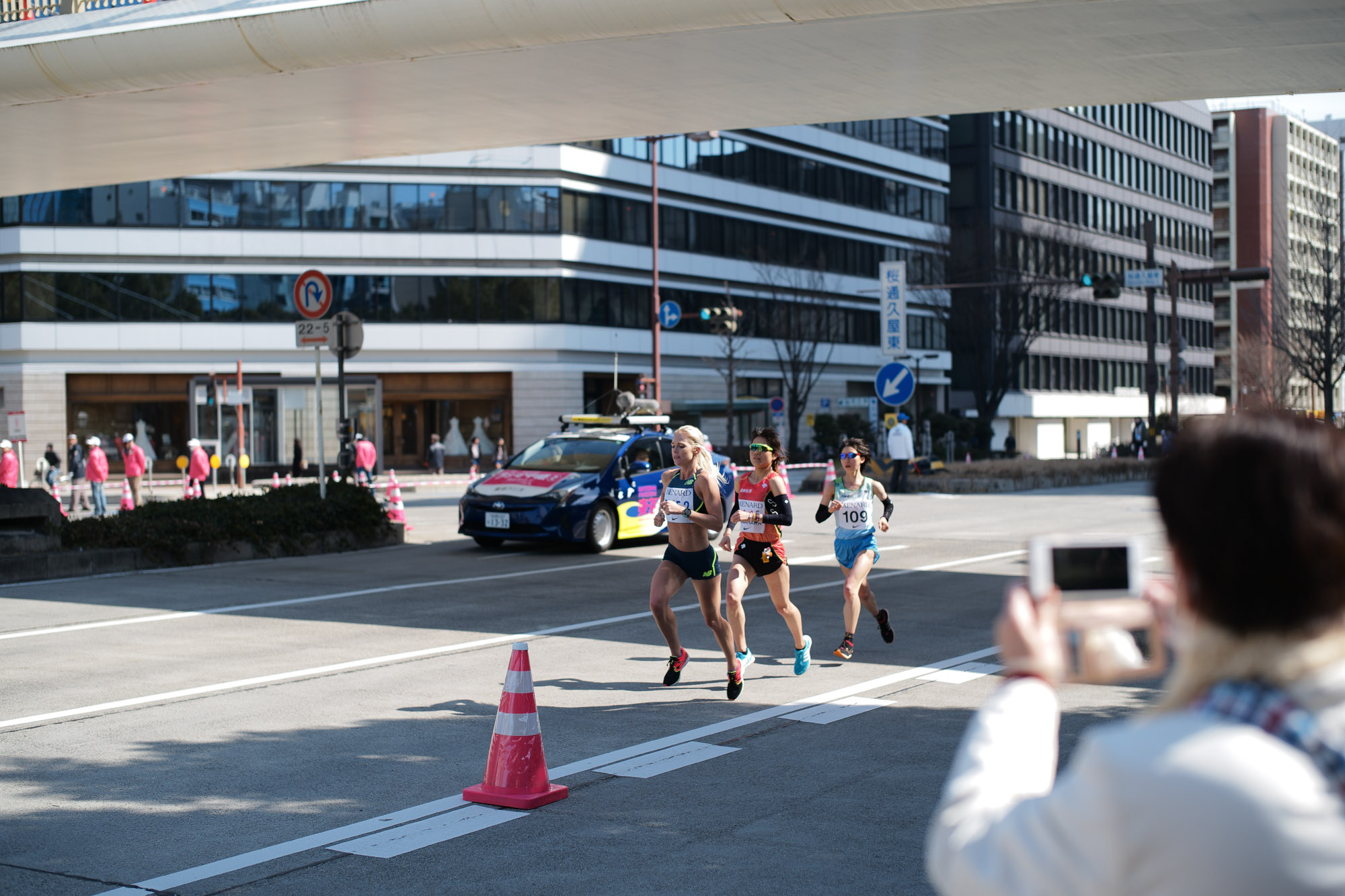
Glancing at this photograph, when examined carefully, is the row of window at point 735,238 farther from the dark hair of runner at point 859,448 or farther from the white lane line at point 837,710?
the white lane line at point 837,710

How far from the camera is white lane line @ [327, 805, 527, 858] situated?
552 centimetres

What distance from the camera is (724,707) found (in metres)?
8.51

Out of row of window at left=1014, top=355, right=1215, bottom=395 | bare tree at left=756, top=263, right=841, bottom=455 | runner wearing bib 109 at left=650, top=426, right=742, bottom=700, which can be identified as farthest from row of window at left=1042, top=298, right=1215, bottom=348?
runner wearing bib 109 at left=650, top=426, right=742, bottom=700

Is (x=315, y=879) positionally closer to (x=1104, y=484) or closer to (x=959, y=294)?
(x=1104, y=484)

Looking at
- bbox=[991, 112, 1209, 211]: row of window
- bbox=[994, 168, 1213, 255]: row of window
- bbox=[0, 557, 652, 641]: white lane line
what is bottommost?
bbox=[0, 557, 652, 641]: white lane line

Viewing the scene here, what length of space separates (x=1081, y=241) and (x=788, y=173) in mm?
24210

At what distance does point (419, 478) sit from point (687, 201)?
20898mm

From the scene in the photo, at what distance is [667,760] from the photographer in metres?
7.06

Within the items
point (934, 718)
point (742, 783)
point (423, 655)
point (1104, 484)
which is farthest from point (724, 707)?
point (1104, 484)

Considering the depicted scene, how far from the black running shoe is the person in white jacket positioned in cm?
915

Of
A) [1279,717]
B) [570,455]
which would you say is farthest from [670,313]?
[1279,717]

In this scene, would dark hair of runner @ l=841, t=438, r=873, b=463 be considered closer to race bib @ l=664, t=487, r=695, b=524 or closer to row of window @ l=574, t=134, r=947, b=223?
race bib @ l=664, t=487, r=695, b=524

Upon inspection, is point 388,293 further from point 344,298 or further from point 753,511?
point 753,511

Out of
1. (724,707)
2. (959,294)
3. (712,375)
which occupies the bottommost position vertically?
(724,707)
